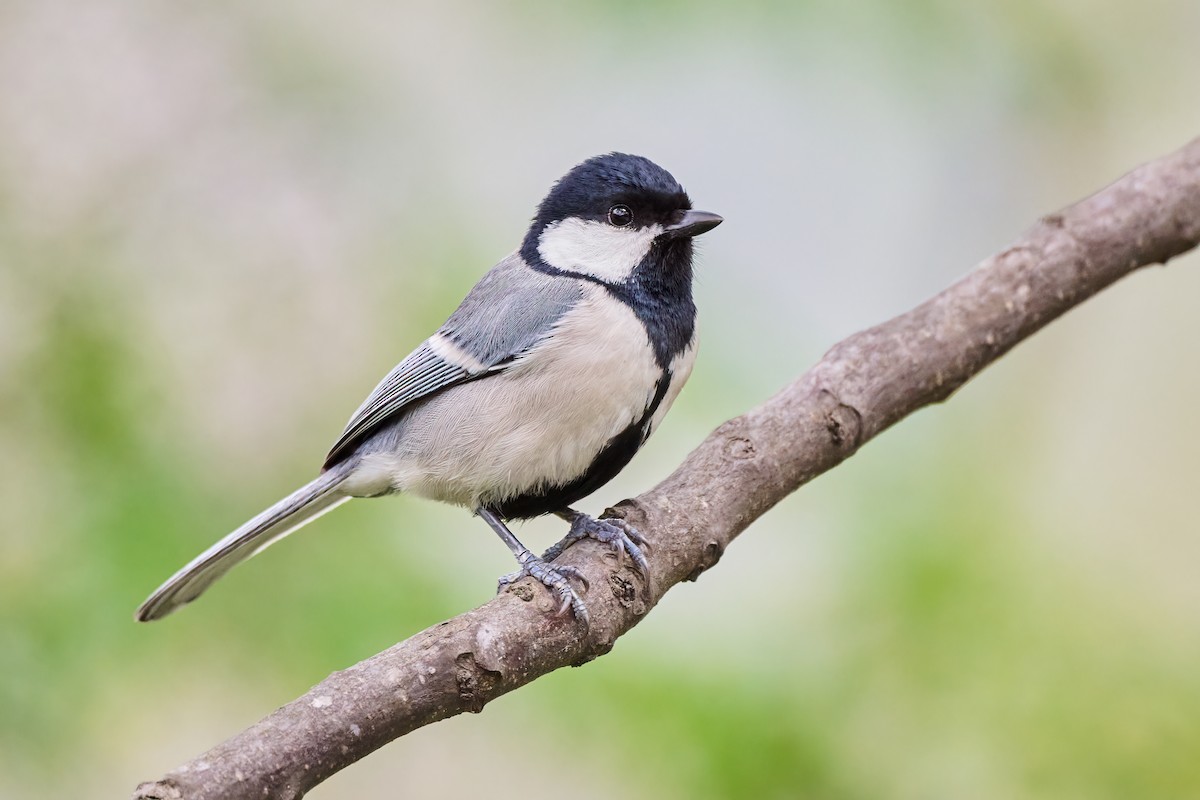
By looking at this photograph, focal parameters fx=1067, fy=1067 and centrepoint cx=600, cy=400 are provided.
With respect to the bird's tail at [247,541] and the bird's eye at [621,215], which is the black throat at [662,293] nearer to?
the bird's eye at [621,215]

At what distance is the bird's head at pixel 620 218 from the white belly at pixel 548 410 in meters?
0.11

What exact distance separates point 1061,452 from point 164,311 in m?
2.80

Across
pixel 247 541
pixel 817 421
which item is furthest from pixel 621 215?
pixel 247 541

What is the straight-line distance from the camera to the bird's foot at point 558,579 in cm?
193

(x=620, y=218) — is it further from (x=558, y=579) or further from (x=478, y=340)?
(x=558, y=579)

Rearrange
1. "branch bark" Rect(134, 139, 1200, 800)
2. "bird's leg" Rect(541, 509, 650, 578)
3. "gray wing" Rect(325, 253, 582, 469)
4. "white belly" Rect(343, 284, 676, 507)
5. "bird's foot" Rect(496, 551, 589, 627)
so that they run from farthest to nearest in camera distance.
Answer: "gray wing" Rect(325, 253, 582, 469) < "white belly" Rect(343, 284, 676, 507) < "bird's leg" Rect(541, 509, 650, 578) < "bird's foot" Rect(496, 551, 589, 627) < "branch bark" Rect(134, 139, 1200, 800)

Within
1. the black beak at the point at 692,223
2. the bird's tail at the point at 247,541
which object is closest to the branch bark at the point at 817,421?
the black beak at the point at 692,223

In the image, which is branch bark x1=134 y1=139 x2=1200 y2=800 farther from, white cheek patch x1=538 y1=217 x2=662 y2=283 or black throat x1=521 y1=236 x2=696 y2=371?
white cheek patch x1=538 y1=217 x2=662 y2=283

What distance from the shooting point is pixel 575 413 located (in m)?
2.32

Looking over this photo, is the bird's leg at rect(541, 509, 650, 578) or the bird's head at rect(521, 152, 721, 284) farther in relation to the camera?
the bird's head at rect(521, 152, 721, 284)

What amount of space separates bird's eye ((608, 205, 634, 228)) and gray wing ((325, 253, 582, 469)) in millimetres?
181

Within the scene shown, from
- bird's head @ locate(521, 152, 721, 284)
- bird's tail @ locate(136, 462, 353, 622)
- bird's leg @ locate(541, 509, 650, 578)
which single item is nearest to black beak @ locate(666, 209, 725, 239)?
bird's head @ locate(521, 152, 721, 284)

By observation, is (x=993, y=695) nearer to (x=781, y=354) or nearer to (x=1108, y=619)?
(x=1108, y=619)

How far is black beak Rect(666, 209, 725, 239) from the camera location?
8.16ft
